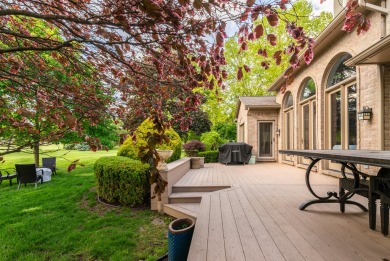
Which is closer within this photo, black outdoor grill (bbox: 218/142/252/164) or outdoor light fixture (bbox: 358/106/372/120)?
outdoor light fixture (bbox: 358/106/372/120)

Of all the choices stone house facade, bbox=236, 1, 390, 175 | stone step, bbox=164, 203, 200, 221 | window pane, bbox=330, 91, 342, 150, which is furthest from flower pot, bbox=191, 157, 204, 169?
window pane, bbox=330, 91, 342, 150

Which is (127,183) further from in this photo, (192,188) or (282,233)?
(282,233)

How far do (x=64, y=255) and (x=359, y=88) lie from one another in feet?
22.9

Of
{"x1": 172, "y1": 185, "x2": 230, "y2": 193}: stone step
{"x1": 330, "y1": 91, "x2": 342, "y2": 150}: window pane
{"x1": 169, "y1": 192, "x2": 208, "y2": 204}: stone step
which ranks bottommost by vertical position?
{"x1": 169, "y1": 192, "x2": 208, "y2": 204}: stone step

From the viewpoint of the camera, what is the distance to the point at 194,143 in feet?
33.4

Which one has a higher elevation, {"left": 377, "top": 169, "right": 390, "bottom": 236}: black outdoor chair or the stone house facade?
the stone house facade

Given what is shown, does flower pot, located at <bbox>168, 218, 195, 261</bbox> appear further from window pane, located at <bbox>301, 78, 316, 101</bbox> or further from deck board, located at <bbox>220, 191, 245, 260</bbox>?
window pane, located at <bbox>301, 78, 316, 101</bbox>

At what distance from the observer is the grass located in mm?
3312

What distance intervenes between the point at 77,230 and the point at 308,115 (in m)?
8.21

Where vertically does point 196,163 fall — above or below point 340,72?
below

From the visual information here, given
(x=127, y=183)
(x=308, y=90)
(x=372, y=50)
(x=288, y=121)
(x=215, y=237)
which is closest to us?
(x=215, y=237)

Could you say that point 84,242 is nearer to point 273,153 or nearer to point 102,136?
point 102,136

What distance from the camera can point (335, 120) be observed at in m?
6.40

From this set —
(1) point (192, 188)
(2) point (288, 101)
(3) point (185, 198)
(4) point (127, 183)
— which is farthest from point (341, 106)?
(4) point (127, 183)
